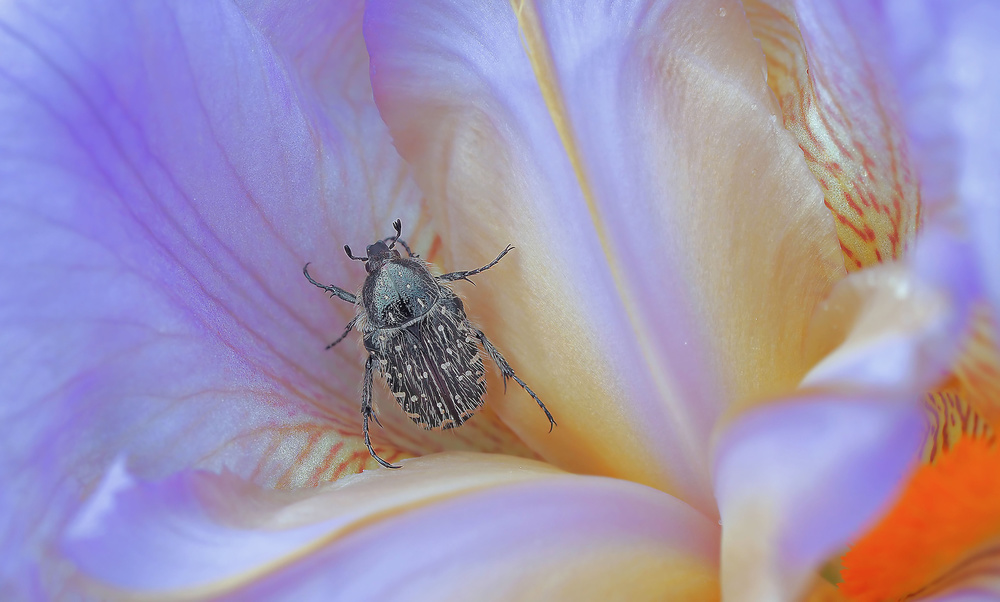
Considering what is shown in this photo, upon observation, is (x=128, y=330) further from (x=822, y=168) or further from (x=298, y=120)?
(x=822, y=168)

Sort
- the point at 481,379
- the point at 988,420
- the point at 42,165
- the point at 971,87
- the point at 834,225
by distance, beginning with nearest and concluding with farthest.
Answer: the point at 971,87
the point at 988,420
the point at 42,165
the point at 834,225
the point at 481,379

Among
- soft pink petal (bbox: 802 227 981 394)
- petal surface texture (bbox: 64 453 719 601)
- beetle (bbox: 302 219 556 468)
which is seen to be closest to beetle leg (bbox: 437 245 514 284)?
beetle (bbox: 302 219 556 468)

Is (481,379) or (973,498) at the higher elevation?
(973,498)

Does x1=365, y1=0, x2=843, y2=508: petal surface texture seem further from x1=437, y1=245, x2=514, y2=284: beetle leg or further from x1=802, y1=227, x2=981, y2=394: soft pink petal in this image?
x1=802, y1=227, x2=981, y2=394: soft pink petal

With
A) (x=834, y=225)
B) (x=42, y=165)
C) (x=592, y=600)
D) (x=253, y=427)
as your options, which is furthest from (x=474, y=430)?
(x=42, y=165)

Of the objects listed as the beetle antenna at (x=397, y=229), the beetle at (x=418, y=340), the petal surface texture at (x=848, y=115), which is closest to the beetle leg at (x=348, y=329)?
the beetle at (x=418, y=340)

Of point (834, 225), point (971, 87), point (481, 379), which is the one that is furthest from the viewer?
point (481, 379)

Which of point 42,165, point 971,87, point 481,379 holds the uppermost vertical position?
point 971,87

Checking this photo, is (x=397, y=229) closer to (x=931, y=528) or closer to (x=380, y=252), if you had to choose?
(x=380, y=252)
